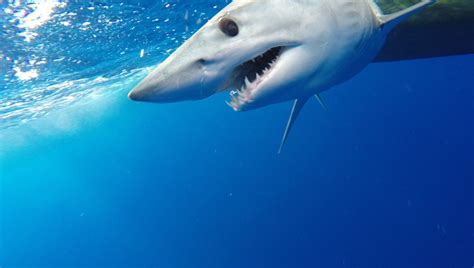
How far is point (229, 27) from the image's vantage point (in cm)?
209

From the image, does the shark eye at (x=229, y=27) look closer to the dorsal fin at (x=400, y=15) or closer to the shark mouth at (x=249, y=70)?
the shark mouth at (x=249, y=70)

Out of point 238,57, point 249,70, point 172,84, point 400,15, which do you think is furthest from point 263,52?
point 400,15

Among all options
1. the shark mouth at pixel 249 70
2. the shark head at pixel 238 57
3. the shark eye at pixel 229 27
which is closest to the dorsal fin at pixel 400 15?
the shark head at pixel 238 57

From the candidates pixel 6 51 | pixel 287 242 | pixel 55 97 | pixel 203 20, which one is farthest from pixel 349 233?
pixel 6 51

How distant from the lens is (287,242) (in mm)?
30828

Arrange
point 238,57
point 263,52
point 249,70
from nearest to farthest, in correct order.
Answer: point 238,57 < point 263,52 < point 249,70

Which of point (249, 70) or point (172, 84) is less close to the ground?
point (172, 84)

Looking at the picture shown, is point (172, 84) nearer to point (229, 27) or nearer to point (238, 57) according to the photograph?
point (238, 57)

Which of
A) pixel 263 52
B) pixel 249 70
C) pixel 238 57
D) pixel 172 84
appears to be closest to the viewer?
pixel 172 84

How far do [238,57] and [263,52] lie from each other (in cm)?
21

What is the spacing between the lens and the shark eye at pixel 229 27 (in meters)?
2.08

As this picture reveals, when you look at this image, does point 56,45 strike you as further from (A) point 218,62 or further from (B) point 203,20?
(A) point 218,62

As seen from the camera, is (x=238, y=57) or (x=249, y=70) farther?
(x=249, y=70)

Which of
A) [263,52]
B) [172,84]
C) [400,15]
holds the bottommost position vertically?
[400,15]
